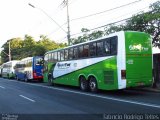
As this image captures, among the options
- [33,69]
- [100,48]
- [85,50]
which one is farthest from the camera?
[33,69]

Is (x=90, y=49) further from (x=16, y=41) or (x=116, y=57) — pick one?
(x=16, y=41)

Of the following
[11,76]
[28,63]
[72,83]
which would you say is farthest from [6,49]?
[72,83]

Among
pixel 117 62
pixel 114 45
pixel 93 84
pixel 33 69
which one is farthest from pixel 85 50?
pixel 33 69

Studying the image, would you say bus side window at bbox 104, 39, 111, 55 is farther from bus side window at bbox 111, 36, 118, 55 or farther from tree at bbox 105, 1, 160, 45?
tree at bbox 105, 1, 160, 45

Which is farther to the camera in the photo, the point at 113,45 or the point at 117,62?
the point at 113,45

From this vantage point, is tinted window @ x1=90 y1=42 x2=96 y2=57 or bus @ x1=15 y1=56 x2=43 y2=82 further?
bus @ x1=15 y1=56 x2=43 y2=82

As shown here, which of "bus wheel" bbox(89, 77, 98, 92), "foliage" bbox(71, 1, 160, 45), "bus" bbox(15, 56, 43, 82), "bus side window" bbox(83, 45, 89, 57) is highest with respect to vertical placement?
"foliage" bbox(71, 1, 160, 45)

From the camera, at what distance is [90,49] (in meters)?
20.4

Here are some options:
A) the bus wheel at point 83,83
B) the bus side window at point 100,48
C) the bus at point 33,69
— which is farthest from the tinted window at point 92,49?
the bus at point 33,69

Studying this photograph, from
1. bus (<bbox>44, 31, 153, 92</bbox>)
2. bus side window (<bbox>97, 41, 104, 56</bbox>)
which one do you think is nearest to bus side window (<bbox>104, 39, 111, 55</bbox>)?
bus (<bbox>44, 31, 153, 92</bbox>)

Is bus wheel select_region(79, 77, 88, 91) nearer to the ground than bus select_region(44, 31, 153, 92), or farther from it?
nearer to the ground

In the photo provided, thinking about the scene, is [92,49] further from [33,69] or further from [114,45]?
[33,69]

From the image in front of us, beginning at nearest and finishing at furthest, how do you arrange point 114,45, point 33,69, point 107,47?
point 114,45 → point 107,47 → point 33,69

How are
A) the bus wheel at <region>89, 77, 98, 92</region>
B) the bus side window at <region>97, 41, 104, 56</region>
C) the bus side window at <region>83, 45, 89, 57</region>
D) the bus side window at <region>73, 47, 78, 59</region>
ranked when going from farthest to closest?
the bus side window at <region>73, 47, 78, 59</region> < the bus side window at <region>83, 45, 89, 57</region> < the bus wheel at <region>89, 77, 98, 92</region> < the bus side window at <region>97, 41, 104, 56</region>
